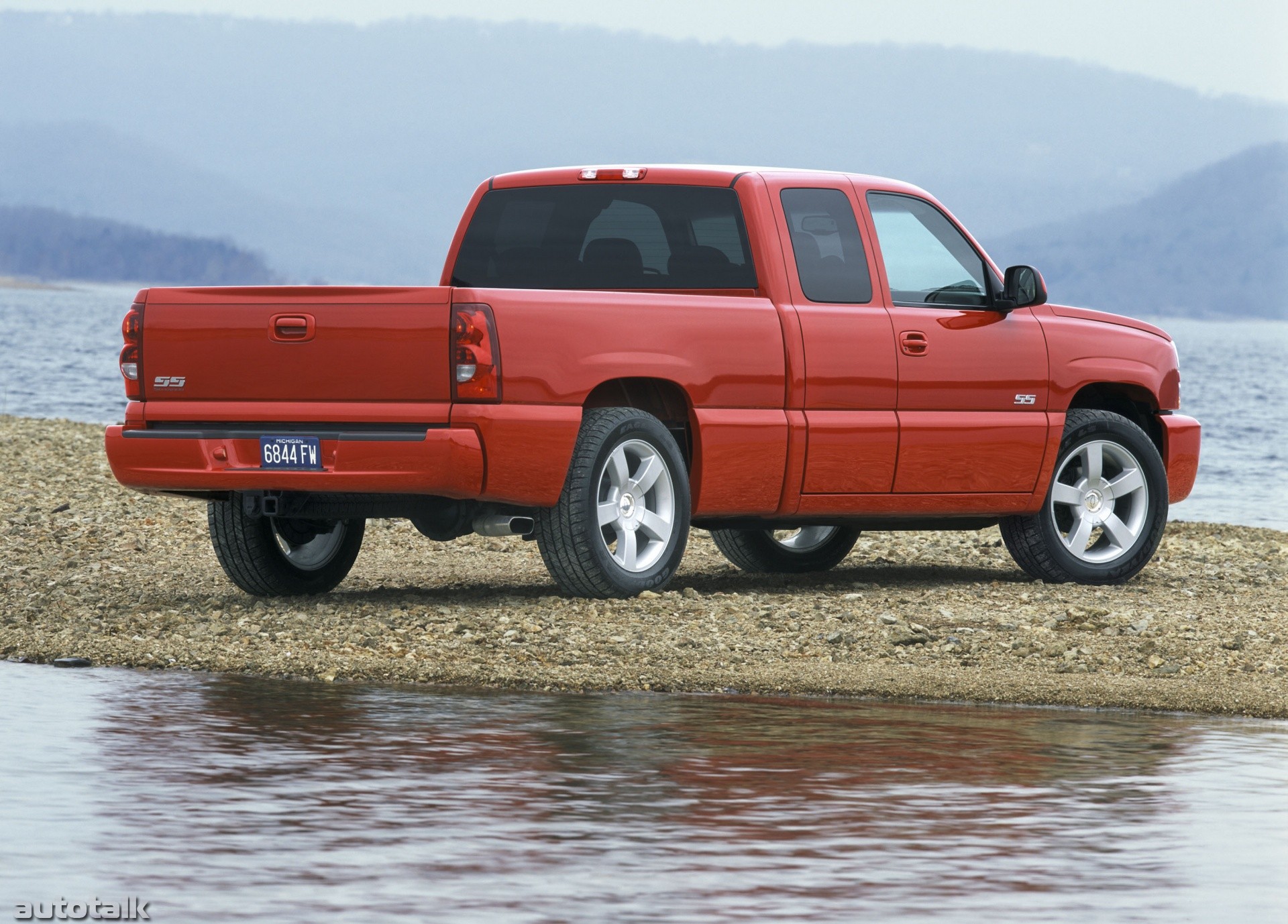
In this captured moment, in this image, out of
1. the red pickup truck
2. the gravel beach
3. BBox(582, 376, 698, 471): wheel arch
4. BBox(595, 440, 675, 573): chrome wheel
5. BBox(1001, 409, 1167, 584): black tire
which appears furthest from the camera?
BBox(1001, 409, 1167, 584): black tire

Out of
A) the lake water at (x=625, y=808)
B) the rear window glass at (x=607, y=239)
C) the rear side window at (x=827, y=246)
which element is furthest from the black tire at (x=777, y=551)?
the lake water at (x=625, y=808)

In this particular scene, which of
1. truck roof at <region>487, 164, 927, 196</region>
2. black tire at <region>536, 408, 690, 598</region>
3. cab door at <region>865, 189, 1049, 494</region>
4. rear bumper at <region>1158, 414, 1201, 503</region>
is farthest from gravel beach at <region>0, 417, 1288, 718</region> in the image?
truck roof at <region>487, 164, 927, 196</region>

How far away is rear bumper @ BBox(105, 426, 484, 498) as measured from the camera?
28.6 ft

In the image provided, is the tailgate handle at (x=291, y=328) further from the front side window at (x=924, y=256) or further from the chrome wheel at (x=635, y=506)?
the front side window at (x=924, y=256)

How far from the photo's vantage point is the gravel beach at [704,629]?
8.00 m

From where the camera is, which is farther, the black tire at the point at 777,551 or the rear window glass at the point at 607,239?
the black tire at the point at 777,551

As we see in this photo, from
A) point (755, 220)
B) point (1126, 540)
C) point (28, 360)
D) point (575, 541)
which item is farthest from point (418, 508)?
point (28, 360)

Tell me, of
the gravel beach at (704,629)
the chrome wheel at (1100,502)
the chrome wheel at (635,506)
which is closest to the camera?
the gravel beach at (704,629)

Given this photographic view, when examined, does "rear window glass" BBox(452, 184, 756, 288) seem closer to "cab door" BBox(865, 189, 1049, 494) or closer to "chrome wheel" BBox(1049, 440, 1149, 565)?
"cab door" BBox(865, 189, 1049, 494)

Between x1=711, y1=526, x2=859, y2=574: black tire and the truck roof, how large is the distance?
2202 millimetres

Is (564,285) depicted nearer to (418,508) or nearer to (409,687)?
(418,508)

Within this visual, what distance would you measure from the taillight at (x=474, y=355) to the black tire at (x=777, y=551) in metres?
3.41

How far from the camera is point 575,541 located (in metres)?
9.20

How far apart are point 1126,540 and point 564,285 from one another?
3.23 metres
